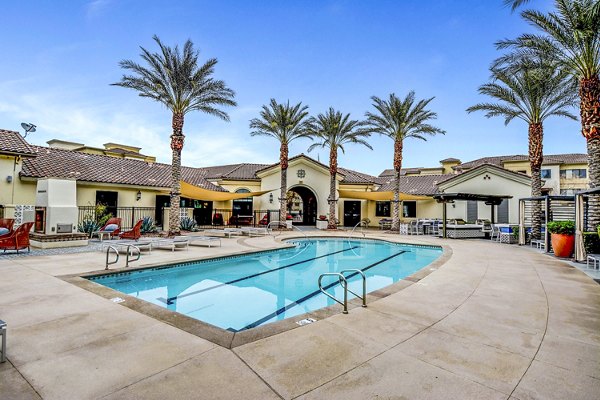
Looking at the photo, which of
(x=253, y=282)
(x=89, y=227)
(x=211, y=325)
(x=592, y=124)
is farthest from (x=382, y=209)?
(x=211, y=325)

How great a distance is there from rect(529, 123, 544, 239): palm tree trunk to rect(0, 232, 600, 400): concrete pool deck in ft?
41.9

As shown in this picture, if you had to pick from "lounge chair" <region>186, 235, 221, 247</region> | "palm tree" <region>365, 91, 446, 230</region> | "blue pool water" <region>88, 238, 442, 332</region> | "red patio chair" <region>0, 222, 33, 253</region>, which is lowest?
"blue pool water" <region>88, 238, 442, 332</region>

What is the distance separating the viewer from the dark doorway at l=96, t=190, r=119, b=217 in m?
19.7

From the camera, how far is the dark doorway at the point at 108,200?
1973 centimetres

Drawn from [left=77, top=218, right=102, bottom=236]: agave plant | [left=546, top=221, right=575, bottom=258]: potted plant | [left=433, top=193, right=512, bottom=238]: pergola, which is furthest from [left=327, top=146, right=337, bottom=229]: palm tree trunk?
[left=77, top=218, right=102, bottom=236]: agave plant

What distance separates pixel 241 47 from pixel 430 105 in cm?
1463

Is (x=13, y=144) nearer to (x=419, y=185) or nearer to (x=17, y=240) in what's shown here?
(x=17, y=240)

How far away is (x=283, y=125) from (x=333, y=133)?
440 centimetres

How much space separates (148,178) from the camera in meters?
22.9

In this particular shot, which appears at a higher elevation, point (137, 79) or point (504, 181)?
point (137, 79)

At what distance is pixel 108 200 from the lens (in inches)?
795

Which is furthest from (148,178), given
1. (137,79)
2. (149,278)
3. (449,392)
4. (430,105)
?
(449,392)

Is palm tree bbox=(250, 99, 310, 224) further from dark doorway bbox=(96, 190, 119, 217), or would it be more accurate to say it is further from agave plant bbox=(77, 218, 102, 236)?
agave plant bbox=(77, 218, 102, 236)

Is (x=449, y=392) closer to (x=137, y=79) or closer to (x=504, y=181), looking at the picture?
(x=137, y=79)
